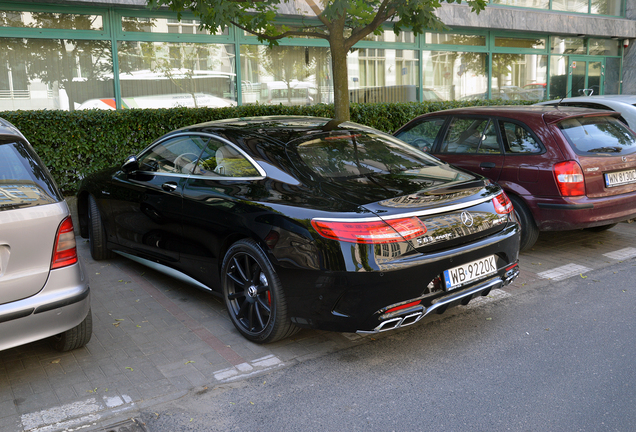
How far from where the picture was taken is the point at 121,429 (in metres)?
3.11

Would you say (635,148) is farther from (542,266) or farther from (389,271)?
(389,271)

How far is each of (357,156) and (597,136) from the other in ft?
10.2

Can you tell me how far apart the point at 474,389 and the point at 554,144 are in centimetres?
327

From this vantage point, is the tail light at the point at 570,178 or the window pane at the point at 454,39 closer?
the tail light at the point at 570,178

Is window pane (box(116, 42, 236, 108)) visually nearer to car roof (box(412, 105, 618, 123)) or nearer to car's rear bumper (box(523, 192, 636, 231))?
car roof (box(412, 105, 618, 123))

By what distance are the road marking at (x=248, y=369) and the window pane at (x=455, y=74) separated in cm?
1252

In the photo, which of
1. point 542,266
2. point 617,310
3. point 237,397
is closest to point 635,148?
point 542,266

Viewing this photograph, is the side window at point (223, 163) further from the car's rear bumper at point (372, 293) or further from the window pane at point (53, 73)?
the window pane at point (53, 73)

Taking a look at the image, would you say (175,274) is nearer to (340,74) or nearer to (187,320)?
(187,320)

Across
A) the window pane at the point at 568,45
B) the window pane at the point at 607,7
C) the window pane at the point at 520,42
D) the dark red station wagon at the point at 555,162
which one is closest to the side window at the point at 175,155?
the dark red station wagon at the point at 555,162

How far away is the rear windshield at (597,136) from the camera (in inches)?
233

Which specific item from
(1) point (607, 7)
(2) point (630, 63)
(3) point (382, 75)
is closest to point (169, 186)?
(3) point (382, 75)

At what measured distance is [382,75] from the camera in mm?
14312

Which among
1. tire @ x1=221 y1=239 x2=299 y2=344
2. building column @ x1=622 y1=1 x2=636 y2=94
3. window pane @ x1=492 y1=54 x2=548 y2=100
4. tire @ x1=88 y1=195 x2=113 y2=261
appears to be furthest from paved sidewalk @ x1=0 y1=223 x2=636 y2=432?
building column @ x1=622 y1=1 x2=636 y2=94
